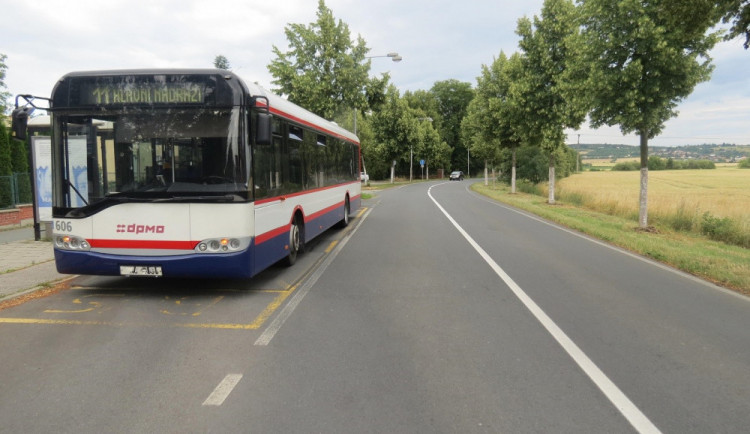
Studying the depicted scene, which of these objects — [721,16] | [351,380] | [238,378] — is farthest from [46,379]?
[721,16]

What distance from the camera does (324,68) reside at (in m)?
24.3

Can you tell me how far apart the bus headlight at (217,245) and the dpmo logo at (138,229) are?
1.67 feet

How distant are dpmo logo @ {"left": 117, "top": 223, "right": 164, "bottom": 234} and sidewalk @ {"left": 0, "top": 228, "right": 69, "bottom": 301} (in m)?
1.86

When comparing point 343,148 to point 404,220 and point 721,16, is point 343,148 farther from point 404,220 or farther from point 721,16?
point 721,16

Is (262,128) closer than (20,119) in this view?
No

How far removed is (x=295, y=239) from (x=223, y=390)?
522 cm

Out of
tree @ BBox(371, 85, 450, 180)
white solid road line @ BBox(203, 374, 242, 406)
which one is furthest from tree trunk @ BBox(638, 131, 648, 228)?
tree @ BBox(371, 85, 450, 180)

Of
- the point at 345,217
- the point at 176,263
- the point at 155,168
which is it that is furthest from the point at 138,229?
the point at 345,217

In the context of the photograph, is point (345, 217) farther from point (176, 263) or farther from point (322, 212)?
point (176, 263)

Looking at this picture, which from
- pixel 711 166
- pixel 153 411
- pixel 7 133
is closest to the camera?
pixel 153 411

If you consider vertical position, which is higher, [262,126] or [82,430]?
[262,126]

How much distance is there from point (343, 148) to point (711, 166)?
357 ft

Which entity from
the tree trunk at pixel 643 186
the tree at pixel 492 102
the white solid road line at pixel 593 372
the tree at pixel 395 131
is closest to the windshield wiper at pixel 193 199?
the white solid road line at pixel 593 372

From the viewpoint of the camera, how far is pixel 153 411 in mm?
3432
